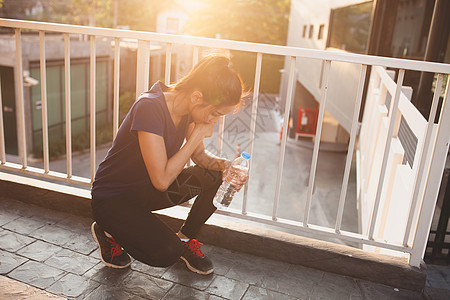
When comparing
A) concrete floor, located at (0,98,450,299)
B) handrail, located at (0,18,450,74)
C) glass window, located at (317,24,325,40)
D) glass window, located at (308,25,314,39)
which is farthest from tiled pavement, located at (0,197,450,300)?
glass window, located at (308,25,314,39)

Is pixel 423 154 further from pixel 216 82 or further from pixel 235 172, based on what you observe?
pixel 216 82

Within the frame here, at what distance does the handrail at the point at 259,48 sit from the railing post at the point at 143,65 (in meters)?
0.06

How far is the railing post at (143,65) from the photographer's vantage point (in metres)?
2.15

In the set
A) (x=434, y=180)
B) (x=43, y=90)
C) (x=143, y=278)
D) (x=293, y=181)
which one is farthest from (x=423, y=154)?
(x=293, y=181)

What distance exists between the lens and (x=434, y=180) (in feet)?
6.13

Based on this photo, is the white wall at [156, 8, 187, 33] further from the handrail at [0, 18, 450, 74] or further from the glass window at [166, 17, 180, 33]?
the handrail at [0, 18, 450, 74]

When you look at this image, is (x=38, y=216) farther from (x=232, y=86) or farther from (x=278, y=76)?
(x=278, y=76)

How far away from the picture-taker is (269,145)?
49.8 feet

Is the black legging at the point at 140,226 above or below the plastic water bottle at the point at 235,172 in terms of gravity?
below

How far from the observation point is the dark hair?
1.61m

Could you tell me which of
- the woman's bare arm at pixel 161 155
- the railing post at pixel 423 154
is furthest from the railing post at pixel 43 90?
the railing post at pixel 423 154

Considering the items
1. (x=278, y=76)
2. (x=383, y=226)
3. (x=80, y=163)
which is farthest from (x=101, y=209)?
(x=278, y=76)

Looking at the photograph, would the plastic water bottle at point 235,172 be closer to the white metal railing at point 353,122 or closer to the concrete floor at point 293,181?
the white metal railing at point 353,122

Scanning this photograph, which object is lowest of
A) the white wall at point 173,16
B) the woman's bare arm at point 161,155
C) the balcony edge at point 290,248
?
the balcony edge at point 290,248
